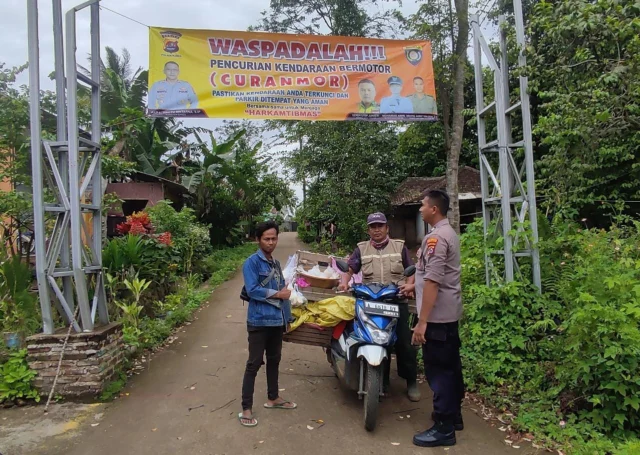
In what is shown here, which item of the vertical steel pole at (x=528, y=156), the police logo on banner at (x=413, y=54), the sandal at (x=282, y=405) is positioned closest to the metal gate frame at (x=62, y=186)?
the sandal at (x=282, y=405)

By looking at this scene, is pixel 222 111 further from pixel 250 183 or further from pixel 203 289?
pixel 250 183

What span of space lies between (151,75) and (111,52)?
1445cm

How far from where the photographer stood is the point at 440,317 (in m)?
3.31

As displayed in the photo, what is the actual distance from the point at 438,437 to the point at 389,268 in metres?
1.47

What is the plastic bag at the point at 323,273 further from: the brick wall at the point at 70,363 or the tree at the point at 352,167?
the tree at the point at 352,167

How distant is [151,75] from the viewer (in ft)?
17.8

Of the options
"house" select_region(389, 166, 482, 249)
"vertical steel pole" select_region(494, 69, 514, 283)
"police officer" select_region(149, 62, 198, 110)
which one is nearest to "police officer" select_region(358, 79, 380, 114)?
"vertical steel pole" select_region(494, 69, 514, 283)

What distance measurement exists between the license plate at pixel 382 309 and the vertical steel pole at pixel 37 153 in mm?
3100

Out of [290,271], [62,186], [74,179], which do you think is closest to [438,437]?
[290,271]

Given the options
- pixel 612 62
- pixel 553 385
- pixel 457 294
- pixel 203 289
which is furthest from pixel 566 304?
pixel 203 289

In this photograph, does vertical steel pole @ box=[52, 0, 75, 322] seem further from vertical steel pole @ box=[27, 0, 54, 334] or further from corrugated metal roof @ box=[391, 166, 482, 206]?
corrugated metal roof @ box=[391, 166, 482, 206]

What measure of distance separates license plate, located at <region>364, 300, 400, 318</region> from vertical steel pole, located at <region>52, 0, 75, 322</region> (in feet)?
9.84

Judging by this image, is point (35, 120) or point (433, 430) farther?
point (35, 120)

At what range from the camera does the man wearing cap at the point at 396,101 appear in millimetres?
5859
